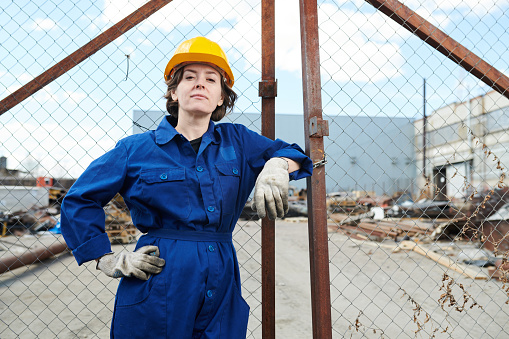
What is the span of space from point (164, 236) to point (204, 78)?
27.7 inches

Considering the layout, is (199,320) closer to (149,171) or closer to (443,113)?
(149,171)

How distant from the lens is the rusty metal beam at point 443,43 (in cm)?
221

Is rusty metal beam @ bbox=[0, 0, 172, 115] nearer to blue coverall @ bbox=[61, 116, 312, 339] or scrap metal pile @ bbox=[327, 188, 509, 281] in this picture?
blue coverall @ bbox=[61, 116, 312, 339]

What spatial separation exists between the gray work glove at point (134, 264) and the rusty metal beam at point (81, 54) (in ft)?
4.07

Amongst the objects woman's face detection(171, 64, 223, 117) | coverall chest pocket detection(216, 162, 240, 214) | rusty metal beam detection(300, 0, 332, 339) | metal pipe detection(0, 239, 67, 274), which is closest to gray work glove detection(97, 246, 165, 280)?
coverall chest pocket detection(216, 162, 240, 214)

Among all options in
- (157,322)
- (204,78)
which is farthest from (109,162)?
(157,322)

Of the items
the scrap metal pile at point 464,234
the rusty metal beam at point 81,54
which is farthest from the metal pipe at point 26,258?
the scrap metal pile at point 464,234

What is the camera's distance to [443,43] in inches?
89.1

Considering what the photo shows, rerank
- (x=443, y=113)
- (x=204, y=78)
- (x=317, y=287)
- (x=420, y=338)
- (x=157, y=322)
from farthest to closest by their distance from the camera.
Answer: (x=443, y=113) → (x=420, y=338) → (x=317, y=287) → (x=204, y=78) → (x=157, y=322)

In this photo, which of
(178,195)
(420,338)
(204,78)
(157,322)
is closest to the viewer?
(157,322)

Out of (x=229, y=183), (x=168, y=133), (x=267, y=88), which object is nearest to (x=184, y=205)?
(x=229, y=183)

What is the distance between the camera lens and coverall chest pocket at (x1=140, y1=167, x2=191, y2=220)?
4.88 feet

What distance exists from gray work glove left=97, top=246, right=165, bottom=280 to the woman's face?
2.02ft

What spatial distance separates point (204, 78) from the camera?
1634mm
